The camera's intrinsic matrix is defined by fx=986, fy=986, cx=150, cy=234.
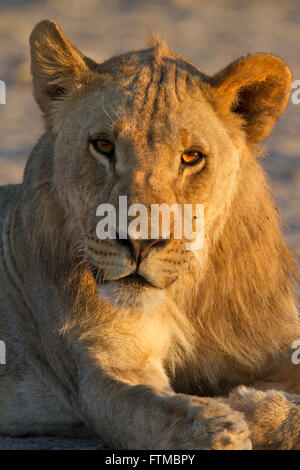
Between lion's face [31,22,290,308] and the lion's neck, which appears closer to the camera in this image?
lion's face [31,22,290,308]

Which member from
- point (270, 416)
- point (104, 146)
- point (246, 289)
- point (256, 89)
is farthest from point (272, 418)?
point (256, 89)

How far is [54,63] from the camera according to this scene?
3.62 meters

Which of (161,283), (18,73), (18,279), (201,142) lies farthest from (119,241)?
(18,73)

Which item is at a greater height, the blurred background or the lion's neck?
the blurred background

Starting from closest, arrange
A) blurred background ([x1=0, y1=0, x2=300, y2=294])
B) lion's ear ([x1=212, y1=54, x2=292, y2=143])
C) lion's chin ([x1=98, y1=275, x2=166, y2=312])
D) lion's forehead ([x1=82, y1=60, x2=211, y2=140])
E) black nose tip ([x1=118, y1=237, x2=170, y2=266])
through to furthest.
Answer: black nose tip ([x1=118, y1=237, x2=170, y2=266]), lion's chin ([x1=98, y1=275, x2=166, y2=312]), lion's forehead ([x1=82, y1=60, x2=211, y2=140]), lion's ear ([x1=212, y1=54, x2=292, y2=143]), blurred background ([x1=0, y1=0, x2=300, y2=294])

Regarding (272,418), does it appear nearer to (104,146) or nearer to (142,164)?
(142,164)

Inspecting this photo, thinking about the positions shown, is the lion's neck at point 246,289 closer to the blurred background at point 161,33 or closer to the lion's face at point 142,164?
the lion's face at point 142,164

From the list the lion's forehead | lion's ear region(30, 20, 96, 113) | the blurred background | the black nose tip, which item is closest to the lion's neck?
the lion's forehead

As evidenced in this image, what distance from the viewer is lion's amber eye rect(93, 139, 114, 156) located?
332cm

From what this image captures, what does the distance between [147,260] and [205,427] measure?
55 centimetres

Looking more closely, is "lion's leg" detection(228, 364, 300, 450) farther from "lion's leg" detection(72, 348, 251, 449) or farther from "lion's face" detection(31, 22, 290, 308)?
"lion's face" detection(31, 22, 290, 308)

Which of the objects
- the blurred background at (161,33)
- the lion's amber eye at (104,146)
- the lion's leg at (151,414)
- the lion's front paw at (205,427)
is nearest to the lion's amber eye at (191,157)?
the lion's amber eye at (104,146)

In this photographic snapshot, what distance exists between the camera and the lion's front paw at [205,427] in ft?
8.85

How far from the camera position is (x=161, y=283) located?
3.12 metres
